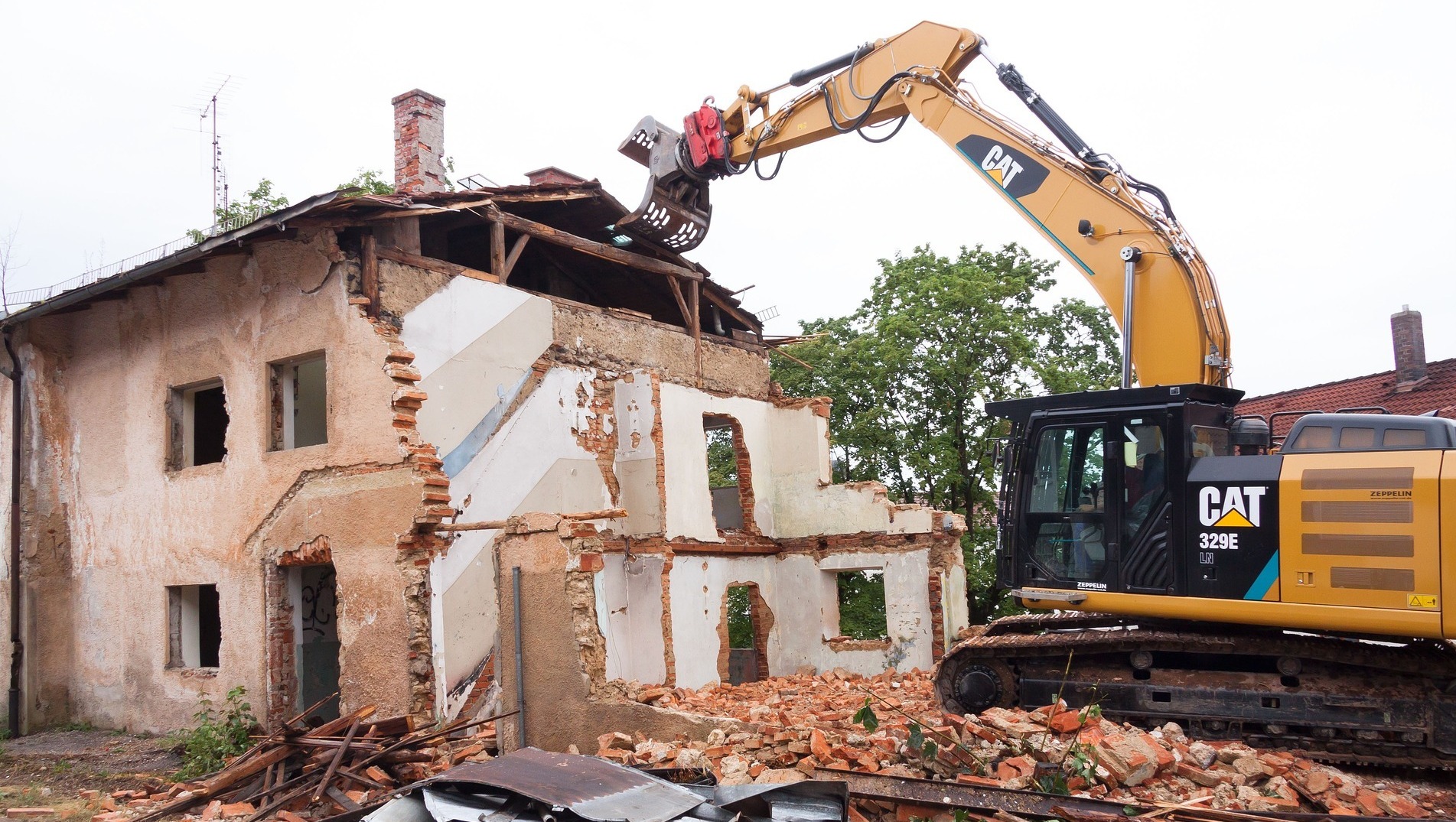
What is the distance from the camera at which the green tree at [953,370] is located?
20938 millimetres

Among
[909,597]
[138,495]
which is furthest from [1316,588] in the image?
[138,495]

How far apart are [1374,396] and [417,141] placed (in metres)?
16.7

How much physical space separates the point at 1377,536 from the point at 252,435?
34.9 feet

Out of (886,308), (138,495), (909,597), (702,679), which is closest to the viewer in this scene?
(138,495)

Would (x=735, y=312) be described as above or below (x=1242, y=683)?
above

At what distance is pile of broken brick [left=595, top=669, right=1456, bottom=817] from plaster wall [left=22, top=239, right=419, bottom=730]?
451cm

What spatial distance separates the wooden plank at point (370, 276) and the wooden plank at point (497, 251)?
172 cm

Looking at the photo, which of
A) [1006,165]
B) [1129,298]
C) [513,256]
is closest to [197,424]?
[513,256]

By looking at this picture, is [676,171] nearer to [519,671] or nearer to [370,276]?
[370,276]

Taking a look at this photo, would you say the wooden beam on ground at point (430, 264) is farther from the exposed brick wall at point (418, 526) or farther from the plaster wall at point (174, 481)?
the exposed brick wall at point (418, 526)

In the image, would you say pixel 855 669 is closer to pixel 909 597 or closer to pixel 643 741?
pixel 909 597

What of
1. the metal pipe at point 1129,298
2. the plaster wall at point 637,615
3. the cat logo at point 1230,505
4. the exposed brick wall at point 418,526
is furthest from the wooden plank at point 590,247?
the cat logo at point 1230,505

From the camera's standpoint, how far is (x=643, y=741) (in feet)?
27.4

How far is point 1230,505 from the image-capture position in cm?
788
